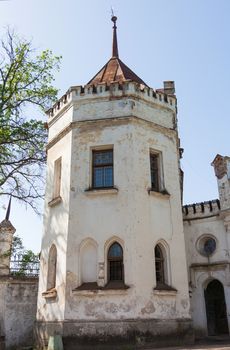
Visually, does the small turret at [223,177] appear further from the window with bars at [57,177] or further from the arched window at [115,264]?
the window with bars at [57,177]

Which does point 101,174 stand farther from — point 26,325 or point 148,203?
point 26,325

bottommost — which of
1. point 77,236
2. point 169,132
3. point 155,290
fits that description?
point 155,290

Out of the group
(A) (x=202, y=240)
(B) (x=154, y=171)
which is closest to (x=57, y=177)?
(B) (x=154, y=171)

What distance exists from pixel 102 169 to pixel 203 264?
6.76 metres

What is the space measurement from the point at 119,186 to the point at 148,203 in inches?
45.2

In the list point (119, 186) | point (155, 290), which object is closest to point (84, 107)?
point (119, 186)

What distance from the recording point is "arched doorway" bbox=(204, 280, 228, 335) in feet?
48.8

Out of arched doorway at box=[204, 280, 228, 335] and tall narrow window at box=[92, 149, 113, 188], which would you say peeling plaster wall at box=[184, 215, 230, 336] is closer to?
arched doorway at box=[204, 280, 228, 335]

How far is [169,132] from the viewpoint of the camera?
44.3 ft

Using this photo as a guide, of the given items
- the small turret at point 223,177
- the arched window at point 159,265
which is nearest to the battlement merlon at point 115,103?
the small turret at point 223,177

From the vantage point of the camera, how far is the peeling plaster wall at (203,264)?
1462 cm

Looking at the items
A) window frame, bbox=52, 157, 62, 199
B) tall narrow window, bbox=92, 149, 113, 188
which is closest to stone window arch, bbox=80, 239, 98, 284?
tall narrow window, bbox=92, 149, 113, 188

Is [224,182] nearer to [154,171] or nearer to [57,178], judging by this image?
[154,171]

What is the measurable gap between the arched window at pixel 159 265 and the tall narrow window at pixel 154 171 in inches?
88.2
